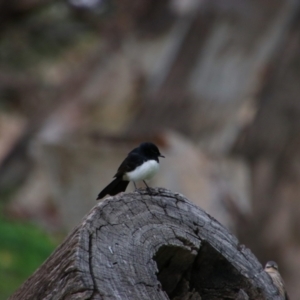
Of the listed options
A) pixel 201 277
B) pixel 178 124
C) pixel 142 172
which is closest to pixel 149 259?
pixel 201 277

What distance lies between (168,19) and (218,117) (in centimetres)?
374

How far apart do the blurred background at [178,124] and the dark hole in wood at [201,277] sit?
5.39 m

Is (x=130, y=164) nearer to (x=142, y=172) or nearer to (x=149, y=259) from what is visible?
(x=142, y=172)

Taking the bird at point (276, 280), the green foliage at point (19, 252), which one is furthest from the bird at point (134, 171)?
the green foliage at point (19, 252)

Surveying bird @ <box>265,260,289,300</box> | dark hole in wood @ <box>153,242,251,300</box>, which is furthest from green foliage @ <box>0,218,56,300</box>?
dark hole in wood @ <box>153,242,251,300</box>

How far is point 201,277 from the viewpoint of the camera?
3.31 meters

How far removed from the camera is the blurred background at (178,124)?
10.6m

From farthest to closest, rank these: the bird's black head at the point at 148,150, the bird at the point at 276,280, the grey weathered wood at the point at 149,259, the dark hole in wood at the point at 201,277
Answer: the bird's black head at the point at 148,150, the bird at the point at 276,280, the dark hole in wood at the point at 201,277, the grey weathered wood at the point at 149,259

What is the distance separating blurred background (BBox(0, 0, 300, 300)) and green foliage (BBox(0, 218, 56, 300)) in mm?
25

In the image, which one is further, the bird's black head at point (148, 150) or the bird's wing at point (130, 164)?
the bird's black head at point (148, 150)

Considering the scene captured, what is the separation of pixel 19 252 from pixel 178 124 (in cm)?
342

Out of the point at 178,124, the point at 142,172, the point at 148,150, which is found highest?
the point at 178,124

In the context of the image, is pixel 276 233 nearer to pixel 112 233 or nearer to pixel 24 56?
pixel 112 233

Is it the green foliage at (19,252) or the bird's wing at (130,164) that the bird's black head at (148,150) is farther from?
the green foliage at (19,252)
